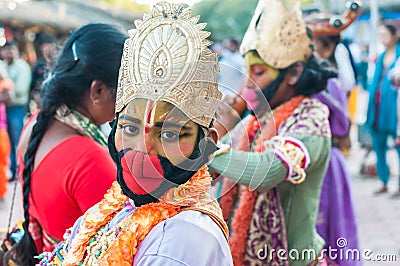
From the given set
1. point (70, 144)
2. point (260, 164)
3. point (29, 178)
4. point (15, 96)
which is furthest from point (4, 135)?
point (260, 164)

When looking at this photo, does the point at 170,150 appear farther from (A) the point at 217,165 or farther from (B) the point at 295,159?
(B) the point at 295,159

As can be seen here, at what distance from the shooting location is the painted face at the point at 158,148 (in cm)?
145

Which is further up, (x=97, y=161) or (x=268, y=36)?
(x=268, y=36)

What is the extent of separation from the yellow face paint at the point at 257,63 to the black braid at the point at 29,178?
1.04 m

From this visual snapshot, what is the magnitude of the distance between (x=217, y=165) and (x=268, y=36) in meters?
0.97

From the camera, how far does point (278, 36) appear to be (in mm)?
2881

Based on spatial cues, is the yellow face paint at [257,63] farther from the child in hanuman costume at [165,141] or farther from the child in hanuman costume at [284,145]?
the child in hanuman costume at [165,141]

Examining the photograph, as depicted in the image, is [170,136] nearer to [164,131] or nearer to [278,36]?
[164,131]

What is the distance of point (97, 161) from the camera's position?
2.13 metres

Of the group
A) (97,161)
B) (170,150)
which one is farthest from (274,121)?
(170,150)

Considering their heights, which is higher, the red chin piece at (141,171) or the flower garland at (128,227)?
the red chin piece at (141,171)

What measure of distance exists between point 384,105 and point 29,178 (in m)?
5.77

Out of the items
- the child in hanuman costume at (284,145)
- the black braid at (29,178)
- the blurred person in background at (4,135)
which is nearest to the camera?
the black braid at (29,178)
